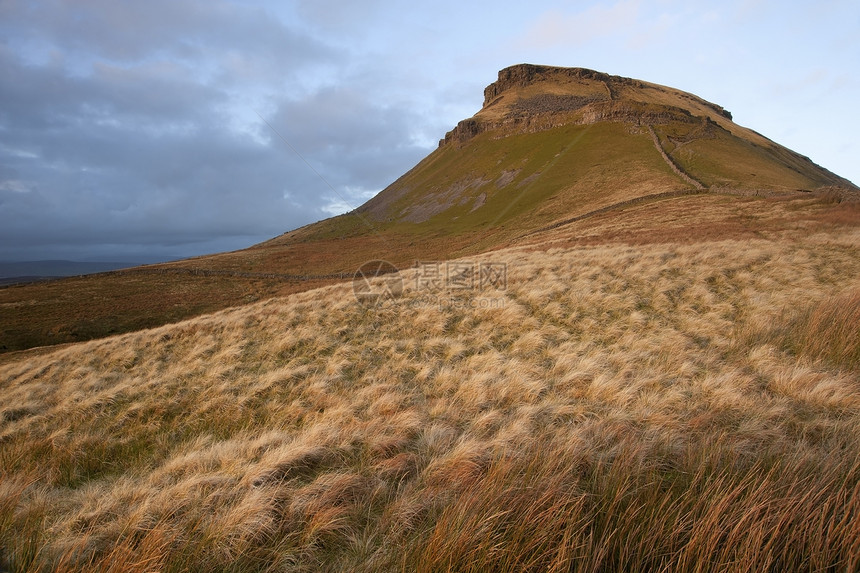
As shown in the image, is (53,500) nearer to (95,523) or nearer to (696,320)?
(95,523)

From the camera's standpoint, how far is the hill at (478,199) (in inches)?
1431

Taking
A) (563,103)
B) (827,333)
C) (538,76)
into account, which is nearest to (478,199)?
(563,103)

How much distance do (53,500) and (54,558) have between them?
136cm

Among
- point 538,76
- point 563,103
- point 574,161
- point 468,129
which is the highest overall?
point 538,76

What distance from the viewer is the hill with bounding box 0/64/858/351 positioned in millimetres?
36344

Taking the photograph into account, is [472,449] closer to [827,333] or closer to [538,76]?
[827,333]

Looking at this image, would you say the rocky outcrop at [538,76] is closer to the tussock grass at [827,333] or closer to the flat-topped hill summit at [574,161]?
the flat-topped hill summit at [574,161]

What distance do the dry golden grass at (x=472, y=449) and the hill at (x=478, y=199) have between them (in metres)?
30.7

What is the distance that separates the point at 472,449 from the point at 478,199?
265 ft

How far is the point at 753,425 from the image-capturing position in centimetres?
370

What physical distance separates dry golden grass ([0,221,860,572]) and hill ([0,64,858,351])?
3069 cm

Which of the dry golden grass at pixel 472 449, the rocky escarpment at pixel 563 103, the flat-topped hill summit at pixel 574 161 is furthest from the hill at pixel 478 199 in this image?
the dry golden grass at pixel 472 449

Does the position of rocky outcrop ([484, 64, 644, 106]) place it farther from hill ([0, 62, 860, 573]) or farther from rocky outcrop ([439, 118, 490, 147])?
hill ([0, 62, 860, 573])

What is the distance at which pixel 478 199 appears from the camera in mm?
80438
